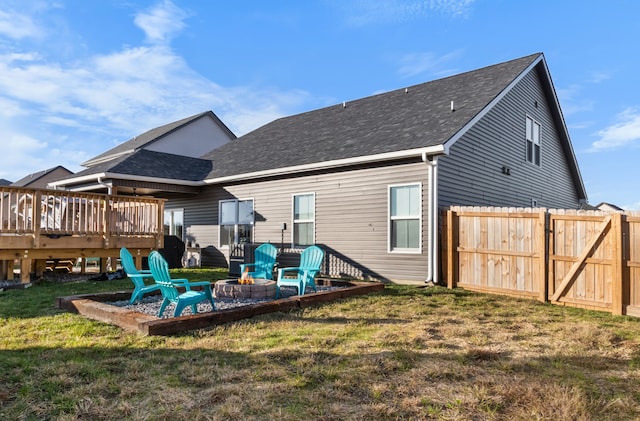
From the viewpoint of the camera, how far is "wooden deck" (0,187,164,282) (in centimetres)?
824

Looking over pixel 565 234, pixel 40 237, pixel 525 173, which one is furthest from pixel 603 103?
pixel 40 237

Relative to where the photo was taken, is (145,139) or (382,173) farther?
(145,139)

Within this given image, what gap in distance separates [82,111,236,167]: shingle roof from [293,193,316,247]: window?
12593 millimetres

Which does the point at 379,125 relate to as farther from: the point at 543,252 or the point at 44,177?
the point at 44,177

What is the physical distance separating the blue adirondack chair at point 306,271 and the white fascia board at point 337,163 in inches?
110

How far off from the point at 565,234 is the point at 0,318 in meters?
8.44

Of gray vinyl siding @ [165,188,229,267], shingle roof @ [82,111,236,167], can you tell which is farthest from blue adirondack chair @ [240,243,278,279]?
shingle roof @ [82,111,236,167]

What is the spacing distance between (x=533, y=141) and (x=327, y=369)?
1210cm

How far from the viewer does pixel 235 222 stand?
41.1ft

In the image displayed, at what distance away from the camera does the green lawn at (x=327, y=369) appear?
2545 millimetres

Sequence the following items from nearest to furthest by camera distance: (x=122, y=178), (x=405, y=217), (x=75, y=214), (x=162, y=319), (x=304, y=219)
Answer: (x=162, y=319) → (x=405, y=217) → (x=75, y=214) → (x=304, y=219) → (x=122, y=178)

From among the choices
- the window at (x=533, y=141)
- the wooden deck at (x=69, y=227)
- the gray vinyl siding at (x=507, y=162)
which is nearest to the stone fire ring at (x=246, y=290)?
the gray vinyl siding at (x=507, y=162)

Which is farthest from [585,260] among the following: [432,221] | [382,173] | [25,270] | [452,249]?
[25,270]

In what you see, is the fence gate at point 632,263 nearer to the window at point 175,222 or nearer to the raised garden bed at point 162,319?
the raised garden bed at point 162,319
